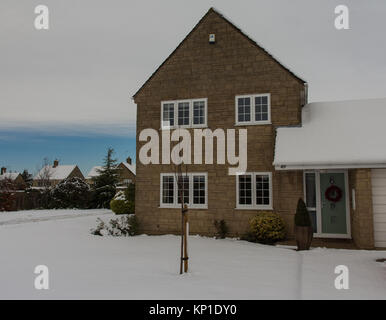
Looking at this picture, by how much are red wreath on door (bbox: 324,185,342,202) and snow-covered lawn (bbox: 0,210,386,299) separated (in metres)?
2.70

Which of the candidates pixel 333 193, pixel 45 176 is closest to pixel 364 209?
pixel 333 193

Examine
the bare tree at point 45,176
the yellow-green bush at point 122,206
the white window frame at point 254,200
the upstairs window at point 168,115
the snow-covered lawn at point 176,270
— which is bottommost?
the snow-covered lawn at point 176,270

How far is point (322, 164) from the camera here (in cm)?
1073

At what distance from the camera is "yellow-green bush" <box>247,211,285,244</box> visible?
38.2 ft

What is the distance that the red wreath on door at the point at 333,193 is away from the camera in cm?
1229

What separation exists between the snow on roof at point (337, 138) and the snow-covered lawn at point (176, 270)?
10.4ft

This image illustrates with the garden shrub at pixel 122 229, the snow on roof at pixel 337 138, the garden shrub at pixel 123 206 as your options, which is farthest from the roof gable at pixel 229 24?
the garden shrub at pixel 123 206

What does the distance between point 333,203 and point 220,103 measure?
6.50 meters

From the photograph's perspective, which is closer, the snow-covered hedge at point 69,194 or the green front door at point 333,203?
the green front door at point 333,203

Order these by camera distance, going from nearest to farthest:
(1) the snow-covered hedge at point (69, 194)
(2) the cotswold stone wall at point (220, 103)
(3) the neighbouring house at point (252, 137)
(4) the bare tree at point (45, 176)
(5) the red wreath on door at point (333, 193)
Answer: (3) the neighbouring house at point (252, 137), (5) the red wreath on door at point (333, 193), (2) the cotswold stone wall at point (220, 103), (1) the snow-covered hedge at point (69, 194), (4) the bare tree at point (45, 176)

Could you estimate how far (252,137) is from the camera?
42.6ft

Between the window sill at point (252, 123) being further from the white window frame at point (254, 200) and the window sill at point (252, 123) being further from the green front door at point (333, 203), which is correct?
the green front door at point (333, 203)

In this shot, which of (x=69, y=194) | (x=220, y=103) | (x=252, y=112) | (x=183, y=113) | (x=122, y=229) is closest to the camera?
(x=252, y=112)

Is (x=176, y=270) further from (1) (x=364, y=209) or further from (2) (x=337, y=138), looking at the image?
(2) (x=337, y=138)
